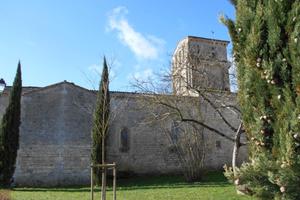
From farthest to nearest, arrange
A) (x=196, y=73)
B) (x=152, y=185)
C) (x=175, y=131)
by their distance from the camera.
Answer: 1. (x=175, y=131)
2. (x=152, y=185)
3. (x=196, y=73)

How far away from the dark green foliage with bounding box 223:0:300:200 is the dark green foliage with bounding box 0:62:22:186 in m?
18.3

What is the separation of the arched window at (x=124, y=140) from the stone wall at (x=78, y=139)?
17cm

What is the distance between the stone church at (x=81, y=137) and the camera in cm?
2261

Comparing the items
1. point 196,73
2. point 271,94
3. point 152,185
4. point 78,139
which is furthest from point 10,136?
point 271,94

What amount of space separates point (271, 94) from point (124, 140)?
21.8 metres

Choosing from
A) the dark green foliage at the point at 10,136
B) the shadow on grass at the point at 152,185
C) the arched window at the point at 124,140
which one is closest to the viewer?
the shadow on grass at the point at 152,185

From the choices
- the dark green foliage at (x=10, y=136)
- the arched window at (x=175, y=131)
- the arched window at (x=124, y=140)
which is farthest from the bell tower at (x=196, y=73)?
the dark green foliage at (x=10, y=136)

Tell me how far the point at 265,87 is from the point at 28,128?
68.6ft

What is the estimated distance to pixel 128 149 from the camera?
25484 millimetres

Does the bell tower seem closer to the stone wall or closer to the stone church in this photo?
the stone church

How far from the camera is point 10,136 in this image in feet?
67.4

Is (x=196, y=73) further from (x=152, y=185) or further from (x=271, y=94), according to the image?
(x=271, y=94)

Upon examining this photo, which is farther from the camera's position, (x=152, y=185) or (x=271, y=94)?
(x=152, y=185)

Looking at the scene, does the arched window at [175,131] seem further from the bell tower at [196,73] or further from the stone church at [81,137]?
the bell tower at [196,73]
